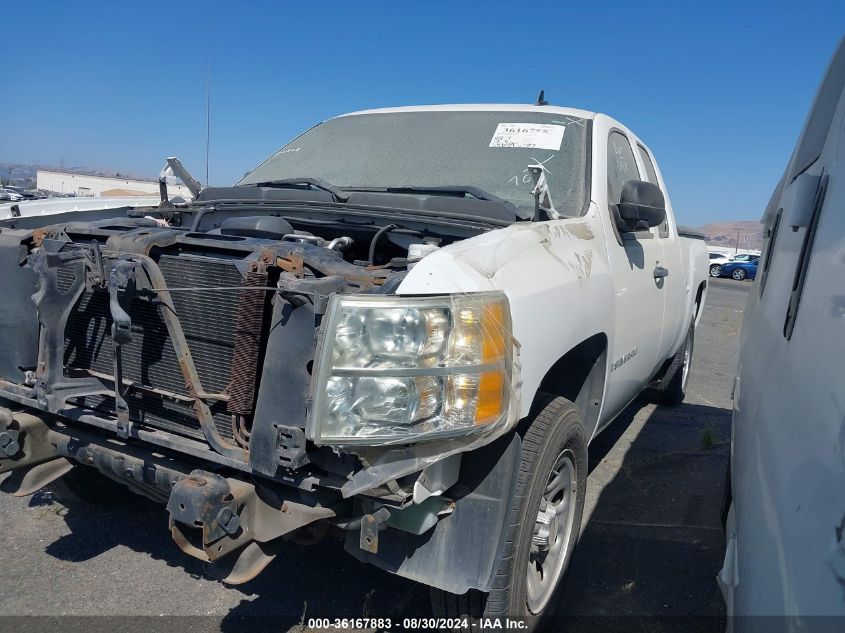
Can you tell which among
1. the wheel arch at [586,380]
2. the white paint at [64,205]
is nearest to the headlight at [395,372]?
the wheel arch at [586,380]

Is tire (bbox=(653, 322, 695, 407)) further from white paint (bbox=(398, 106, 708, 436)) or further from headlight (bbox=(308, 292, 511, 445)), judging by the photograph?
headlight (bbox=(308, 292, 511, 445))

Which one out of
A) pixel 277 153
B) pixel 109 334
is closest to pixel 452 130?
pixel 277 153

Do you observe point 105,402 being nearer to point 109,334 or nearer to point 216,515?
point 109,334

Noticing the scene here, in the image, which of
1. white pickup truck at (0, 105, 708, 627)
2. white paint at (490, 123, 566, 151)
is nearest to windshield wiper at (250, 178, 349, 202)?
white pickup truck at (0, 105, 708, 627)

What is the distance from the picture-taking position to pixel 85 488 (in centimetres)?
341

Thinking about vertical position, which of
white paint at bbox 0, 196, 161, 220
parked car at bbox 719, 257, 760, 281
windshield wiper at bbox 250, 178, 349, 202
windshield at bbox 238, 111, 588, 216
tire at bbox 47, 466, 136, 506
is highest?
windshield at bbox 238, 111, 588, 216

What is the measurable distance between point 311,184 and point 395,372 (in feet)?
6.06

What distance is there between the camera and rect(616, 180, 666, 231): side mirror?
316cm

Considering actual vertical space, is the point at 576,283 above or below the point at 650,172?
below

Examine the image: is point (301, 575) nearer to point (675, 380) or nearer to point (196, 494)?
point (196, 494)

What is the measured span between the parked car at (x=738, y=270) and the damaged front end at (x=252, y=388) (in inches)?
1383

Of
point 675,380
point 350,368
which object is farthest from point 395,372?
point 675,380

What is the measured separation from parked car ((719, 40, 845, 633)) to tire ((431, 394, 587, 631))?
0.61 metres

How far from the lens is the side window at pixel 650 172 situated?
14.5 feet
